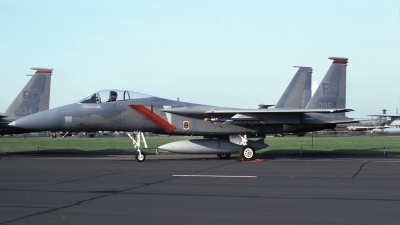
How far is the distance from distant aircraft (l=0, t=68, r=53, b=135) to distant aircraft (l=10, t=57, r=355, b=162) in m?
6.44

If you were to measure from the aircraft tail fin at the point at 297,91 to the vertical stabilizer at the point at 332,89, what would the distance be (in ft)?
5.51

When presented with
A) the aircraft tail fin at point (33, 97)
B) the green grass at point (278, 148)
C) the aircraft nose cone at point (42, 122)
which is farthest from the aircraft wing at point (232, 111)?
the aircraft tail fin at point (33, 97)

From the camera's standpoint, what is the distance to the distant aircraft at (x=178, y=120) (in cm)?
1842

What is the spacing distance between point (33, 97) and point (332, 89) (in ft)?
48.8

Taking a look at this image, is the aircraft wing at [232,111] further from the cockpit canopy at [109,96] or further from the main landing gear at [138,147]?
the cockpit canopy at [109,96]

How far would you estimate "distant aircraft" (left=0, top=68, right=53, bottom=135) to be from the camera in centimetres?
2458

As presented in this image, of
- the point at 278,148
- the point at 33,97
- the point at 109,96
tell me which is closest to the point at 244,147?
the point at 109,96

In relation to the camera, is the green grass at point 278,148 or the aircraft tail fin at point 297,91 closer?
the aircraft tail fin at point 297,91

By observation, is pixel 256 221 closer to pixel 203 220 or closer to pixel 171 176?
pixel 203 220

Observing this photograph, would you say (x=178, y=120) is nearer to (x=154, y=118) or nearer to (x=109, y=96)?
(x=154, y=118)

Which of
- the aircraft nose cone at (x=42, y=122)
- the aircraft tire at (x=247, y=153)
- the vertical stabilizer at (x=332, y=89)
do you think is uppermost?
the vertical stabilizer at (x=332, y=89)

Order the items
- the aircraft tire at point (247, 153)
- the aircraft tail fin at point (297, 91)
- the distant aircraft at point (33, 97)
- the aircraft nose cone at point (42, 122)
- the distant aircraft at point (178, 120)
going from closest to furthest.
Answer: the aircraft nose cone at point (42, 122)
the distant aircraft at point (178, 120)
the aircraft tire at point (247, 153)
the aircraft tail fin at point (297, 91)
the distant aircraft at point (33, 97)

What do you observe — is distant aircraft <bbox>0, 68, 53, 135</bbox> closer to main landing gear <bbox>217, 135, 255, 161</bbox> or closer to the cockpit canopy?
the cockpit canopy

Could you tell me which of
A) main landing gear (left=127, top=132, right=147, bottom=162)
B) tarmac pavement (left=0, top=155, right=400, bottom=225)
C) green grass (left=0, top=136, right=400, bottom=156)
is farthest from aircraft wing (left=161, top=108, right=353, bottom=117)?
tarmac pavement (left=0, top=155, right=400, bottom=225)
